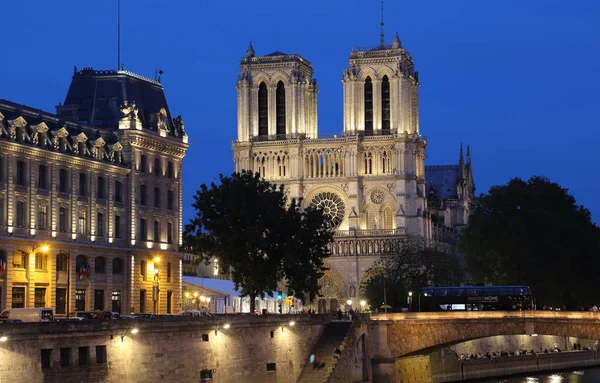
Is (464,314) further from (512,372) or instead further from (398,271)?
(398,271)

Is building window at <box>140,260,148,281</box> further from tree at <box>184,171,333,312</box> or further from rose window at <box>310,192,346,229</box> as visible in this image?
rose window at <box>310,192,346,229</box>

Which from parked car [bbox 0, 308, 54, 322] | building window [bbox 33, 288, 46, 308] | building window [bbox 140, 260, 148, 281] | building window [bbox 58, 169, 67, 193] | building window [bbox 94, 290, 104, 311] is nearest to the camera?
parked car [bbox 0, 308, 54, 322]

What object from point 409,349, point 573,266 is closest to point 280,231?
point 409,349

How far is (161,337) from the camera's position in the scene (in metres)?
76.4

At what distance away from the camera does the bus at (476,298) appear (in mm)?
117562

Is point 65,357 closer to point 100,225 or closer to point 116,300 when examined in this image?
point 100,225

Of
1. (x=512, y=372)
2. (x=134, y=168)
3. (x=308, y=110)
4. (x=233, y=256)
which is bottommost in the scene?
(x=512, y=372)

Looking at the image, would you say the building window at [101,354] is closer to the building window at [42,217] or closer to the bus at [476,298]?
the building window at [42,217]

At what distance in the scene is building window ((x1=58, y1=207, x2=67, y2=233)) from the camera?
4028 inches

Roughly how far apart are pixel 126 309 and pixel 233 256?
13.0 metres

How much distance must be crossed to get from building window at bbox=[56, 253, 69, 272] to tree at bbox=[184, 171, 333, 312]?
935 cm


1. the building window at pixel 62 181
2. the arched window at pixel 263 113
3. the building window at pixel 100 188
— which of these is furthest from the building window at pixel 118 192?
the arched window at pixel 263 113

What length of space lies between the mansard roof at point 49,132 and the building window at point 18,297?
35.1 feet

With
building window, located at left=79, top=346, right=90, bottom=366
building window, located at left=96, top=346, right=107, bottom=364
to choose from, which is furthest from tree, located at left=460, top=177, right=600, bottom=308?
building window, located at left=79, top=346, right=90, bottom=366
